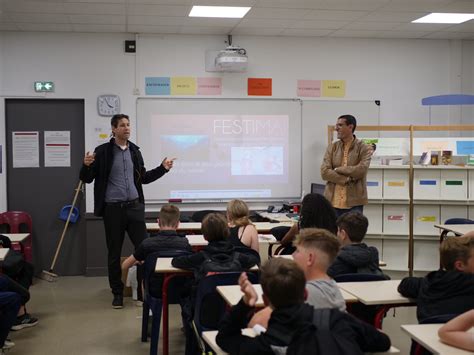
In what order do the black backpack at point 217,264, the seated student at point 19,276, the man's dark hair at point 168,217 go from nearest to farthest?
the black backpack at point 217,264 → the seated student at point 19,276 → the man's dark hair at point 168,217

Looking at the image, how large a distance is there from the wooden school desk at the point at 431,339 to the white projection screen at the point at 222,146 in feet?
16.9

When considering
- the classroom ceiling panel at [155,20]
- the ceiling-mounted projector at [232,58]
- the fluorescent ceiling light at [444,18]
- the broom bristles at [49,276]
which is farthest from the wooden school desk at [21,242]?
the fluorescent ceiling light at [444,18]

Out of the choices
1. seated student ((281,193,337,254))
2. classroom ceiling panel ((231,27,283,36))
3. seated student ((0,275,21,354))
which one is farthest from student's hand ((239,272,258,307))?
classroom ceiling panel ((231,27,283,36))

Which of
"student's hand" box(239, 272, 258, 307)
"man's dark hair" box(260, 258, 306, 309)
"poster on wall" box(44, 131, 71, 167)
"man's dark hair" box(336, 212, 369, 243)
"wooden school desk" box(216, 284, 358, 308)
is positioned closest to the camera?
"man's dark hair" box(260, 258, 306, 309)

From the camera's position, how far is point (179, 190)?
24.5 feet

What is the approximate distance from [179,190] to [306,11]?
270 centimetres

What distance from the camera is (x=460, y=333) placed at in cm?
224

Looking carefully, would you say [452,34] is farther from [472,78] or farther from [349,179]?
[349,179]

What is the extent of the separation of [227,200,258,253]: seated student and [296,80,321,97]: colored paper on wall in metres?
3.52

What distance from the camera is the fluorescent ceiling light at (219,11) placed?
6184 mm

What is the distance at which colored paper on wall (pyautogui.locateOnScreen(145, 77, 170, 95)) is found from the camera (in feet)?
24.1

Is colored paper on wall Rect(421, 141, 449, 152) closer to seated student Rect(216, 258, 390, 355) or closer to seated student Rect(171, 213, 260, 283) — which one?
seated student Rect(171, 213, 260, 283)

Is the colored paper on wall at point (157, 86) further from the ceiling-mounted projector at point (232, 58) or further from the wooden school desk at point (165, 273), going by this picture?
the wooden school desk at point (165, 273)

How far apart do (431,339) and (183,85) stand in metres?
5.57
